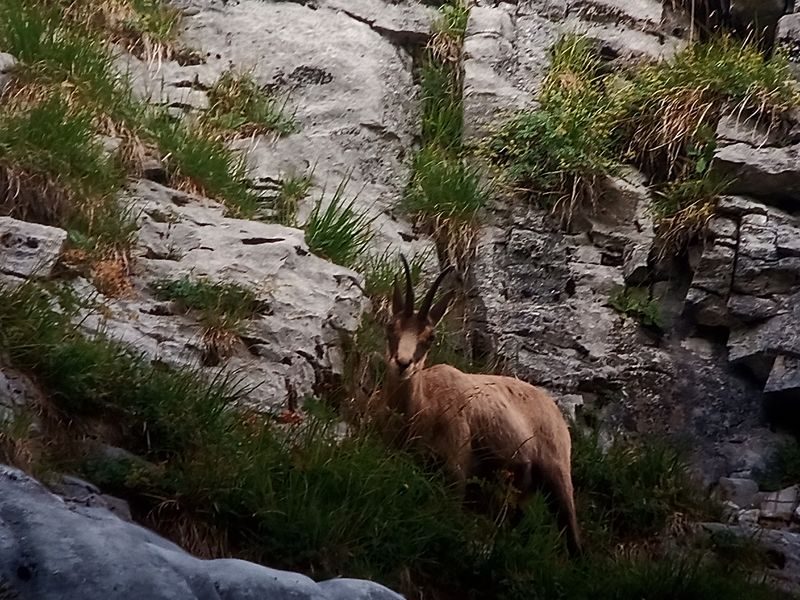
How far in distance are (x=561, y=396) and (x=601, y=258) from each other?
1386 mm

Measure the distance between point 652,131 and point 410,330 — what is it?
3.72 meters

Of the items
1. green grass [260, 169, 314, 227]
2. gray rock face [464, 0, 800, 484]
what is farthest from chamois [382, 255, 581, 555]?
green grass [260, 169, 314, 227]

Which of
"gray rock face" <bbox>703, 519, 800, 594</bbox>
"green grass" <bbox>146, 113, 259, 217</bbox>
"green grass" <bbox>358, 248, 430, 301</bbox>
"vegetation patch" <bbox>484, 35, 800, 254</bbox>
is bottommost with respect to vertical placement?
"gray rock face" <bbox>703, 519, 800, 594</bbox>

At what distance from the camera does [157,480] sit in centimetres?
534

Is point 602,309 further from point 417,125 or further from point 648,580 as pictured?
point 648,580

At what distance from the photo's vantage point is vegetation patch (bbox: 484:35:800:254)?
30.3 ft

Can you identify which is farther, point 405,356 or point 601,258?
point 601,258

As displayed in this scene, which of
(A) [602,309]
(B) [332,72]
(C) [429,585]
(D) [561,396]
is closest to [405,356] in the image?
(C) [429,585]

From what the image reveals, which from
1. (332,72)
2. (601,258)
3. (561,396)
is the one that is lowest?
(561,396)

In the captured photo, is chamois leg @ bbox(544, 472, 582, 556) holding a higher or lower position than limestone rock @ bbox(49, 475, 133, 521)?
lower

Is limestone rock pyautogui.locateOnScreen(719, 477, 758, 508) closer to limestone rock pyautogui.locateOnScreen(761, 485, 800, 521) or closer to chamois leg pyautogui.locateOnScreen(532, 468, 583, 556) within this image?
limestone rock pyautogui.locateOnScreen(761, 485, 800, 521)

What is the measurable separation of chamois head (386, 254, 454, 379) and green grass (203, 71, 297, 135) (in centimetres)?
294

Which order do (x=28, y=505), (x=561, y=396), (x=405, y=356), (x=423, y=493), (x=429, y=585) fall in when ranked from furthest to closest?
(x=561, y=396)
(x=405, y=356)
(x=423, y=493)
(x=429, y=585)
(x=28, y=505)

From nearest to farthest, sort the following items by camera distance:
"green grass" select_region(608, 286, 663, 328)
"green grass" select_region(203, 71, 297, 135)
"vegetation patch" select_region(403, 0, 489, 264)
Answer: "green grass" select_region(608, 286, 663, 328)
"vegetation patch" select_region(403, 0, 489, 264)
"green grass" select_region(203, 71, 297, 135)
